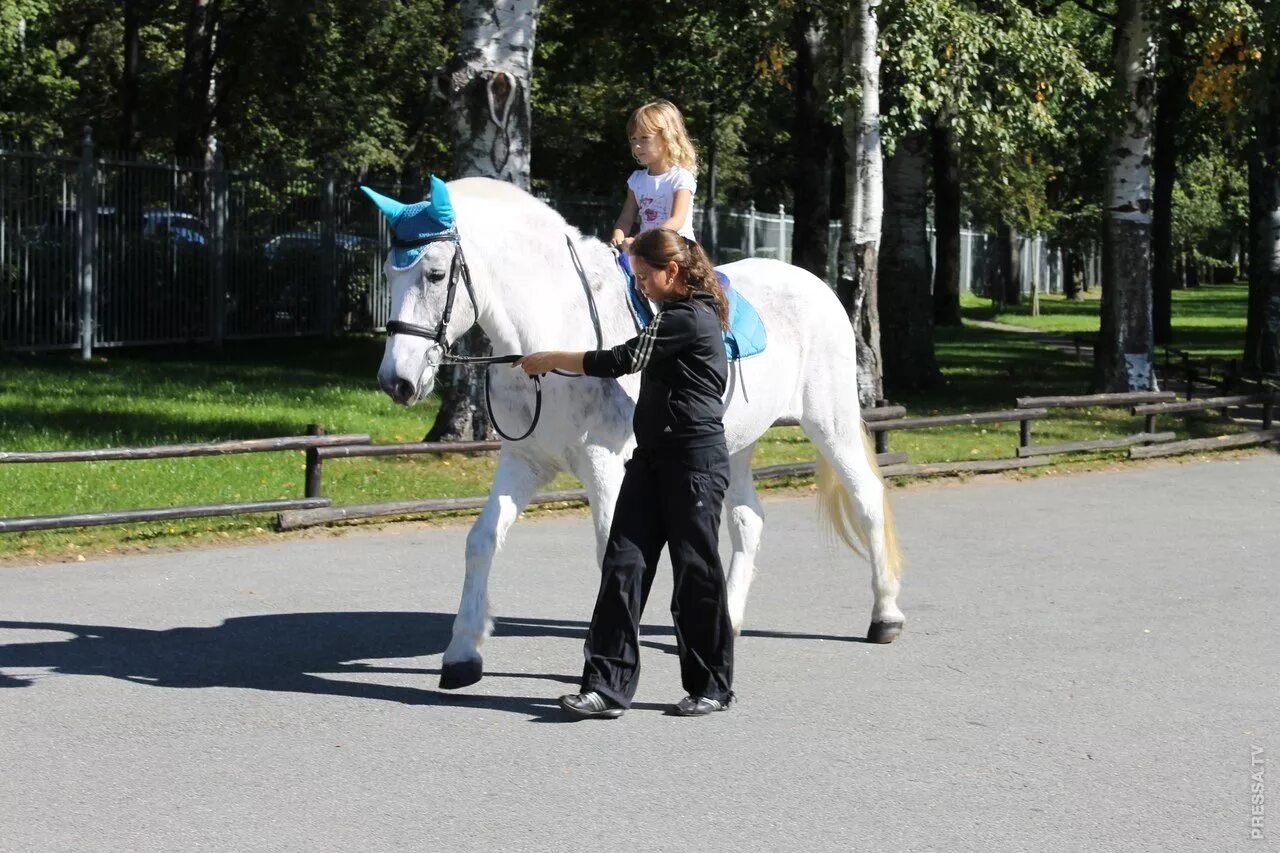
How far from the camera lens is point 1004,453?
1783 cm

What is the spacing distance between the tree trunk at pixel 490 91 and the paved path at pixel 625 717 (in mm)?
5028

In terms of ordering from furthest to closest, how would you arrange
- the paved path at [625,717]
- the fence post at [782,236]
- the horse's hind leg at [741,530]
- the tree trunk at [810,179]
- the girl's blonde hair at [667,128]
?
the fence post at [782,236] < the tree trunk at [810,179] < the horse's hind leg at [741,530] < the girl's blonde hair at [667,128] < the paved path at [625,717]

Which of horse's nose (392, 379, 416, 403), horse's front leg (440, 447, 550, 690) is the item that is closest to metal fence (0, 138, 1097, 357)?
horse's front leg (440, 447, 550, 690)

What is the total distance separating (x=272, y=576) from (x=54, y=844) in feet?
17.0

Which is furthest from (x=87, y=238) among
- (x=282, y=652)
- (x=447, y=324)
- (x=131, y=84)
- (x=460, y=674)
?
(x=447, y=324)

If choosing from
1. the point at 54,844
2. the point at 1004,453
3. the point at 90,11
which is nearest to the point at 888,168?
the point at 1004,453

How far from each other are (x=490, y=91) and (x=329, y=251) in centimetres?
1212

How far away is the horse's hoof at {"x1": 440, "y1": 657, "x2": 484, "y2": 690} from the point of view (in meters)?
7.56

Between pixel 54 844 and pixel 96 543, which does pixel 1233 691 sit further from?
pixel 96 543

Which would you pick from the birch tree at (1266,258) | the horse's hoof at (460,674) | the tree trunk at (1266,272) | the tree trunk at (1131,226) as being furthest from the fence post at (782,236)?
the horse's hoof at (460,674)

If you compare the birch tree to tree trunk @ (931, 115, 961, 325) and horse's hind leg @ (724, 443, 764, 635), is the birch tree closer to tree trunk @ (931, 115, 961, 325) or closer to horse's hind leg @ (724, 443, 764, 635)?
tree trunk @ (931, 115, 961, 325)

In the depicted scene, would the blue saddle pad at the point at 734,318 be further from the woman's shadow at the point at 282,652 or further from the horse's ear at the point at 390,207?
the woman's shadow at the point at 282,652

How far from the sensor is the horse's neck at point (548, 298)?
24.2ft

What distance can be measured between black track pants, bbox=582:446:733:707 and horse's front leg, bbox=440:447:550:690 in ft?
1.91
